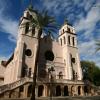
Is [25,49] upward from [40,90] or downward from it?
upward

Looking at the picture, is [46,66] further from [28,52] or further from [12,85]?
[12,85]

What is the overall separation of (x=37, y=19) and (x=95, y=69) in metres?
41.9

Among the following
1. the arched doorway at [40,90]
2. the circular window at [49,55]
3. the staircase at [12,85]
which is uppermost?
the circular window at [49,55]

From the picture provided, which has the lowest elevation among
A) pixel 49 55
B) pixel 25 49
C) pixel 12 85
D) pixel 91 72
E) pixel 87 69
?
pixel 12 85

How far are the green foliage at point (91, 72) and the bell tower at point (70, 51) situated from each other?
1389 cm

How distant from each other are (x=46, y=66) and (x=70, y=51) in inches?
427

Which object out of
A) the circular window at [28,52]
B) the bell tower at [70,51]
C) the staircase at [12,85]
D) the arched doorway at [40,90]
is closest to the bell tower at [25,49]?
the circular window at [28,52]

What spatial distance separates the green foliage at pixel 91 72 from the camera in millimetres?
61881

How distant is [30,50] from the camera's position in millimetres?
44562

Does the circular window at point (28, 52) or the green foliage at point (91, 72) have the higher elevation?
the circular window at point (28, 52)

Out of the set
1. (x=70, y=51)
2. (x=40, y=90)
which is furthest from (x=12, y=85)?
(x=70, y=51)

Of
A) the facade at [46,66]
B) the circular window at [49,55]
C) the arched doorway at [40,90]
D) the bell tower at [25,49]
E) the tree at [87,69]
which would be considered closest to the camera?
the facade at [46,66]

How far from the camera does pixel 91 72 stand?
211 feet

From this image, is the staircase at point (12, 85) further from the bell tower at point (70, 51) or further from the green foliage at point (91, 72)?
the green foliage at point (91, 72)
